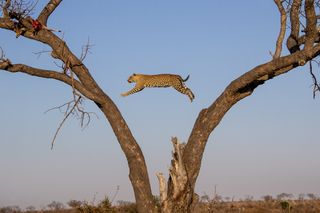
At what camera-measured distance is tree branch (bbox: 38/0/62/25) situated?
10.9 m

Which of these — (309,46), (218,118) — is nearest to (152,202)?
(218,118)

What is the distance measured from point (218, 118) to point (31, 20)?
3853 millimetres

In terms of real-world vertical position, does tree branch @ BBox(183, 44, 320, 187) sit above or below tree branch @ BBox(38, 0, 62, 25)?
below

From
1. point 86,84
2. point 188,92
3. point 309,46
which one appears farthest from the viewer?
point 188,92

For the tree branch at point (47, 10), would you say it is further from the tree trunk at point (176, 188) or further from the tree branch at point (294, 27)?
the tree branch at point (294, 27)

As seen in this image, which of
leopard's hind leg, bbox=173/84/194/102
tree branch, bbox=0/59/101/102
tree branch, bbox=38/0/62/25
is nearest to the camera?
tree branch, bbox=0/59/101/102

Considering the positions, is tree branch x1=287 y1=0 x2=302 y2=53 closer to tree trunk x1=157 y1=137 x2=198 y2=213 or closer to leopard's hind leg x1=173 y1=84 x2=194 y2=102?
tree trunk x1=157 y1=137 x2=198 y2=213

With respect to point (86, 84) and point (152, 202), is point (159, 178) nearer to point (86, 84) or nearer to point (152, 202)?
point (152, 202)

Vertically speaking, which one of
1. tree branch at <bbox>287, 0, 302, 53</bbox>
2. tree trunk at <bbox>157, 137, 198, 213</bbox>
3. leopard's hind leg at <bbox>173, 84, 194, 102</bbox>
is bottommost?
tree trunk at <bbox>157, 137, 198, 213</bbox>

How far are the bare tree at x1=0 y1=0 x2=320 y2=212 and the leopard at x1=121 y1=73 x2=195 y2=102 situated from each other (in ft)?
9.44

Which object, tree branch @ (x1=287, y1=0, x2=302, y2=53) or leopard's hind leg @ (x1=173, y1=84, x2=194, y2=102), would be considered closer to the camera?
tree branch @ (x1=287, y1=0, x2=302, y2=53)

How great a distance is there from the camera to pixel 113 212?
1809cm

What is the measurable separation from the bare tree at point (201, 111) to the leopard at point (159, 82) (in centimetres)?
288

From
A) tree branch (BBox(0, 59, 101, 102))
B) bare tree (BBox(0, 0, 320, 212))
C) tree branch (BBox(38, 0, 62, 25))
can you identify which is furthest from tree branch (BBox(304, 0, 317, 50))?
tree branch (BBox(38, 0, 62, 25))
